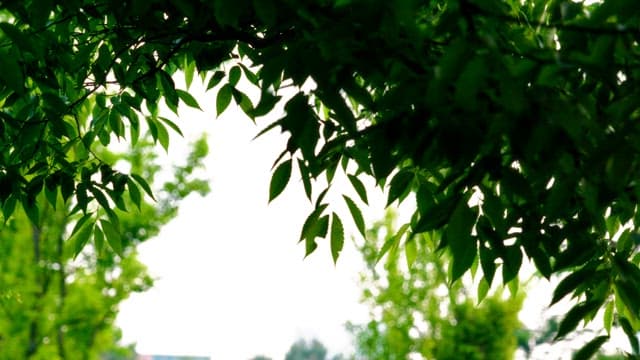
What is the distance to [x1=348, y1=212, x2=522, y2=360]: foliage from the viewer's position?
1427 cm

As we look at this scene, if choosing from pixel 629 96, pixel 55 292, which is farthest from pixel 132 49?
pixel 55 292

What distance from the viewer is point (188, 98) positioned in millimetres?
2854

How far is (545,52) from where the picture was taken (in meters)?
1.57

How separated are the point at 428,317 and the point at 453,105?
13.3 m

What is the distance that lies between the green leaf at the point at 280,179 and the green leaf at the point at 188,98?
991mm

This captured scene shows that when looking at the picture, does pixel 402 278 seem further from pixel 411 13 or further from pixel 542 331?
pixel 542 331

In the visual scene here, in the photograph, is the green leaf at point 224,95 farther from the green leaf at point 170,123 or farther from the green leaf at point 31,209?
the green leaf at point 31,209

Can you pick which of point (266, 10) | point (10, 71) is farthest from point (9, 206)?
point (266, 10)

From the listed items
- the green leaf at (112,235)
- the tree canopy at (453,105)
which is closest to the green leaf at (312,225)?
the tree canopy at (453,105)

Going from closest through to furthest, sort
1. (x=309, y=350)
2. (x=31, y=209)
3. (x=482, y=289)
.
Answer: (x=482, y=289) < (x=31, y=209) < (x=309, y=350)

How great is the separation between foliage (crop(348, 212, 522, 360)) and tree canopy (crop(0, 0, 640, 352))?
38.8ft

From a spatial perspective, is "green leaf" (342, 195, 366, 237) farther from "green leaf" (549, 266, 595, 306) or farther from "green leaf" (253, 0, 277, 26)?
"green leaf" (253, 0, 277, 26)

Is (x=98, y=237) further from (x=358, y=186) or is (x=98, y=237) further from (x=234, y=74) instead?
(x=358, y=186)

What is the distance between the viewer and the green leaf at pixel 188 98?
2.84m
